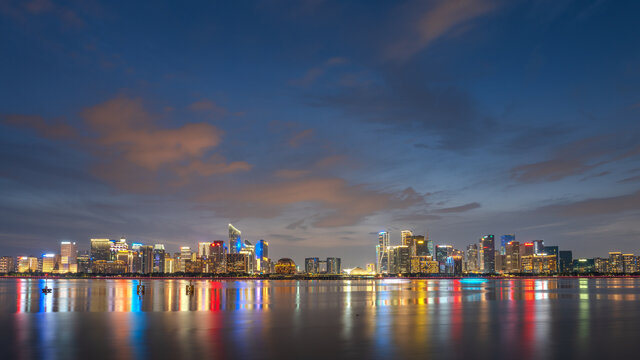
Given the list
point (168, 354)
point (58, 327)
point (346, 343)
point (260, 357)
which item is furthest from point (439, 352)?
point (58, 327)

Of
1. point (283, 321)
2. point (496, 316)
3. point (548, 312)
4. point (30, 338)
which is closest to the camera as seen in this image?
point (30, 338)

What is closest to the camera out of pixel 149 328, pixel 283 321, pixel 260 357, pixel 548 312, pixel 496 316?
pixel 260 357

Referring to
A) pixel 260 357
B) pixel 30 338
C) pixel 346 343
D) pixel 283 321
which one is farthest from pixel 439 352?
pixel 30 338

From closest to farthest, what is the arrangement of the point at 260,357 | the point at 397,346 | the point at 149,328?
the point at 260,357
the point at 397,346
the point at 149,328

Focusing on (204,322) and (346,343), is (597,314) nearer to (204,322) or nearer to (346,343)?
(346,343)

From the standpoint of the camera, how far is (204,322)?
160 feet

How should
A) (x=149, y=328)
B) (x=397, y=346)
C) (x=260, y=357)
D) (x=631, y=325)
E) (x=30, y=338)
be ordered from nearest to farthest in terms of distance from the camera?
(x=260, y=357) → (x=397, y=346) → (x=30, y=338) → (x=149, y=328) → (x=631, y=325)

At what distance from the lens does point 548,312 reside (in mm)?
61188

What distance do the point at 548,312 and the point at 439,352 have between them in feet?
115

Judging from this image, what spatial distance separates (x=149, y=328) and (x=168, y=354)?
1347 centimetres

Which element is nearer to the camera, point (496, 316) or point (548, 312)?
point (496, 316)

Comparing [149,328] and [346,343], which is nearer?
[346,343]

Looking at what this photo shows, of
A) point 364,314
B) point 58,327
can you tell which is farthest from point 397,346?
point 58,327

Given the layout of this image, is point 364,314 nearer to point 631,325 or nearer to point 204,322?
point 204,322
